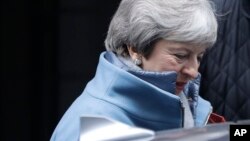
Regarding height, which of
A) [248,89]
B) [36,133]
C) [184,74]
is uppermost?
[184,74]

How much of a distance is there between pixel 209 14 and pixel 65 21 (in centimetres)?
255

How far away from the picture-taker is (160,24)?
239 centimetres

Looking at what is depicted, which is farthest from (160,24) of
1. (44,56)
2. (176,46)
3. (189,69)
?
(44,56)

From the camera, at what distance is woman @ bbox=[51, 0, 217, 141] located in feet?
7.51

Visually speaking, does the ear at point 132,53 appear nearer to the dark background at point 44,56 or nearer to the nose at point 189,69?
the nose at point 189,69

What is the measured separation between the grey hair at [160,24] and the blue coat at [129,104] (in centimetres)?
14

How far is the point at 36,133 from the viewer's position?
201 inches

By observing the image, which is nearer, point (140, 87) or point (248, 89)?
point (140, 87)

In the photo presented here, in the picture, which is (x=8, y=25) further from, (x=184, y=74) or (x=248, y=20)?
(x=184, y=74)

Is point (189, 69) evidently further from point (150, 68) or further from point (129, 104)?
point (129, 104)

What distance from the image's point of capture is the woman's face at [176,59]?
2.42m

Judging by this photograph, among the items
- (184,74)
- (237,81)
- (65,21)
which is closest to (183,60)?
(184,74)

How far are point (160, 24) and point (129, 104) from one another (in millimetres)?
285

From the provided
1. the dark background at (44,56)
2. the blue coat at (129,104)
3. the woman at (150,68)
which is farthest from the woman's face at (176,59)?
the dark background at (44,56)
